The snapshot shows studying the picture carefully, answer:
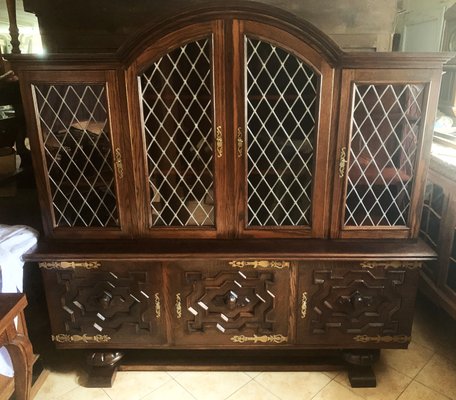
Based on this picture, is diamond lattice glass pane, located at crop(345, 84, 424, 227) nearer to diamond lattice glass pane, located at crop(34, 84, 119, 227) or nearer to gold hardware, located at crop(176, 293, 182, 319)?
gold hardware, located at crop(176, 293, 182, 319)

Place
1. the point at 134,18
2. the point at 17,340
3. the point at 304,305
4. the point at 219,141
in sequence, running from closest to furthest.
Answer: the point at 17,340 < the point at 219,141 < the point at 304,305 < the point at 134,18

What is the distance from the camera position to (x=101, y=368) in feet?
5.56

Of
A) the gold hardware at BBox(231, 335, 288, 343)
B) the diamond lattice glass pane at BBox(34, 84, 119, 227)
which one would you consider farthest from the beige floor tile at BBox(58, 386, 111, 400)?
the diamond lattice glass pane at BBox(34, 84, 119, 227)

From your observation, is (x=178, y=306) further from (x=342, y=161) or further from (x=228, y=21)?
(x=228, y=21)

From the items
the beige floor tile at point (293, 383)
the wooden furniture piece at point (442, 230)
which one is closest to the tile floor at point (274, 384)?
the beige floor tile at point (293, 383)

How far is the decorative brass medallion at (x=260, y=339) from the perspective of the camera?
1.63 meters

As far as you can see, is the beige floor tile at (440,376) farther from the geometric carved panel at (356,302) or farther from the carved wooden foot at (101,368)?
the carved wooden foot at (101,368)

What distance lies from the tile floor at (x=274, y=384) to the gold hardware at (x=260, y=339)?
0.20 meters

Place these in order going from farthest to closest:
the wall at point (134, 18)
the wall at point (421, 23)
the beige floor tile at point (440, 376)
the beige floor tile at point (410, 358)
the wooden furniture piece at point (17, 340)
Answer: the wall at point (421, 23) < the wall at point (134, 18) < the beige floor tile at point (410, 358) < the beige floor tile at point (440, 376) < the wooden furniture piece at point (17, 340)

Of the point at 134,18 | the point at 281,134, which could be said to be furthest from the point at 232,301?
the point at 134,18

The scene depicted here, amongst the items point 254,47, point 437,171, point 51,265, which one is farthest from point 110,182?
point 437,171

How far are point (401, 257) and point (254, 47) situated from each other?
967 mm

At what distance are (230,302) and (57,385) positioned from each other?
33.7 inches

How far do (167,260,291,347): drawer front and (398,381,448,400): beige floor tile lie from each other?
0.54 meters
